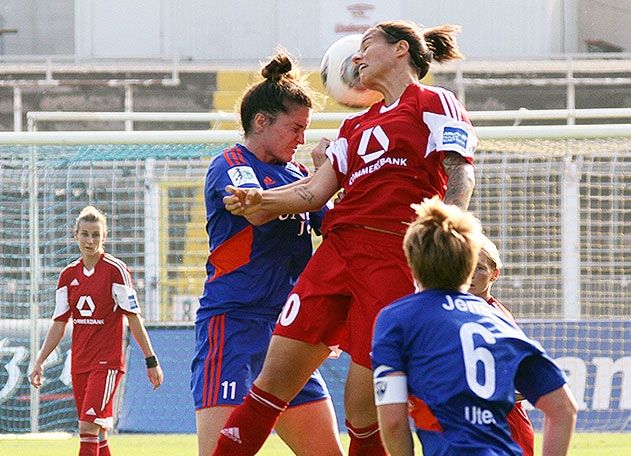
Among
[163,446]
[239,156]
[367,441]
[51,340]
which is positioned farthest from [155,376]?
[367,441]

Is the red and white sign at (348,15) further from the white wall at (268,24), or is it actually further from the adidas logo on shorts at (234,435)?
the adidas logo on shorts at (234,435)

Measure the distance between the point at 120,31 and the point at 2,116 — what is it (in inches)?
174

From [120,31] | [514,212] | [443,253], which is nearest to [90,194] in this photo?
[514,212]

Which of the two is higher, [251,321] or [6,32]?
[6,32]

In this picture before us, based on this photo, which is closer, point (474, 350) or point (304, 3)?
point (474, 350)

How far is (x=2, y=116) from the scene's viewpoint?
21.7 meters

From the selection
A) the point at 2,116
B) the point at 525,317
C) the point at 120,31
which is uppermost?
the point at 120,31

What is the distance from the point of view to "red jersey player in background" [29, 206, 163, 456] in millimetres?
9297

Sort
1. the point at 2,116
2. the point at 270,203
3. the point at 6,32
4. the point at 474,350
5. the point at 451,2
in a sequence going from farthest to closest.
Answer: the point at 6,32 < the point at 451,2 < the point at 2,116 < the point at 270,203 < the point at 474,350

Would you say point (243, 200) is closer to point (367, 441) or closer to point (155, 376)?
point (367, 441)

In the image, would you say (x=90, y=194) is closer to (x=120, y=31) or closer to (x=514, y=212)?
(x=514, y=212)

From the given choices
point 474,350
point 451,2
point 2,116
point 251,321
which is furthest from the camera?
point 451,2

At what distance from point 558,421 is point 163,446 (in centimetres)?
737

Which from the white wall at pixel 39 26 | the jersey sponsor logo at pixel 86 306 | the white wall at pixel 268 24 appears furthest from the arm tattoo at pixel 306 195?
the white wall at pixel 39 26
